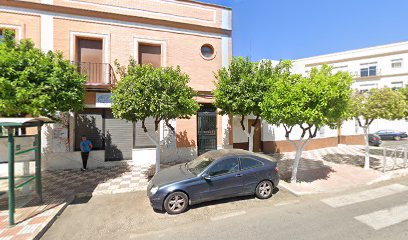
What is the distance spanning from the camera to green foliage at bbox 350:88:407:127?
26.8ft

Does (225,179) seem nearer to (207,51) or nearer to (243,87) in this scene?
(243,87)

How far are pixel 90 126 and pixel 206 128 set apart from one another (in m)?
6.16

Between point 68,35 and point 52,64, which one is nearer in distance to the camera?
point 52,64

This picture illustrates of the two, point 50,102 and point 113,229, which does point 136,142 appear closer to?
point 50,102

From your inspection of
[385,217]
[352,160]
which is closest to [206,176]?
[385,217]

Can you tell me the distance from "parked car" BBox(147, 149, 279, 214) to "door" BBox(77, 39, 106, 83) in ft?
21.4

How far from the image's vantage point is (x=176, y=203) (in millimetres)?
5020

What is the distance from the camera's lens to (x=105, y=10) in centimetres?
953

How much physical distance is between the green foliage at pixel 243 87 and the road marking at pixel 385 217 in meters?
5.03

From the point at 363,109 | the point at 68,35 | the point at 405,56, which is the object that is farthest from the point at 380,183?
the point at 405,56

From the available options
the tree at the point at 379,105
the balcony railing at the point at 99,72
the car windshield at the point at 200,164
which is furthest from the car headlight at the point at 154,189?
the tree at the point at 379,105

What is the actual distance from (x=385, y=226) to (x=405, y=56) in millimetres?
33631

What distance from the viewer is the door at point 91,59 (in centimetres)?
926

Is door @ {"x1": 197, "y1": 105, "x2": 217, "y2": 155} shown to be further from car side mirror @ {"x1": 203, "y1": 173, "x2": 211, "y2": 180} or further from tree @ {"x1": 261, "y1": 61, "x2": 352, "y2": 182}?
car side mirror @ {"x1": 203, "y1": 173, "x2": 211, "y2": 180}
